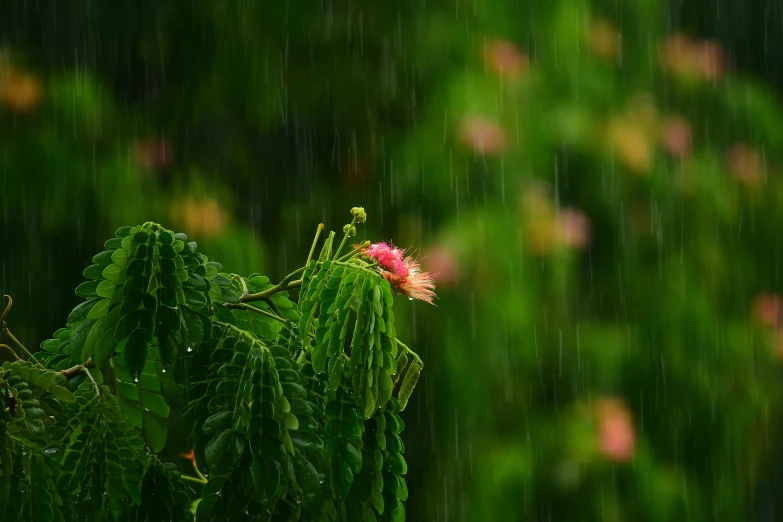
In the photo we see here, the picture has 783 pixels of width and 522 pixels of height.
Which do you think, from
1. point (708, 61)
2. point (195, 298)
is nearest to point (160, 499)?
point (195, 298)

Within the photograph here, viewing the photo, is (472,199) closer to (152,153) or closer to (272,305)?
(152,153)

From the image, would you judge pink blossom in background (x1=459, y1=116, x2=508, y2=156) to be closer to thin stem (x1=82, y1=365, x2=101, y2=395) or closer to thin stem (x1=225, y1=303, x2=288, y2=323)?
thin stem (x1=225, y1=303, x2=288, y2=323)

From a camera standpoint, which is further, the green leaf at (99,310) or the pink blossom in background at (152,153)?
the pink blossom in background at (152,153)

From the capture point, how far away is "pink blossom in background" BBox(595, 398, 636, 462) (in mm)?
3215

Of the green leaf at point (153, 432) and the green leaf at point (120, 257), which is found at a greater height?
the green leaf at point (120, 257)

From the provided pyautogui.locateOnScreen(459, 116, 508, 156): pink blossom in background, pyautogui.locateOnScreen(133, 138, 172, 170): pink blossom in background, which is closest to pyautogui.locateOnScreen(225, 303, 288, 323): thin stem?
pyautogui.locateOnScreen(133, 138, 172, 170): pink blossom in background

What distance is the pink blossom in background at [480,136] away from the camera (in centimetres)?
324

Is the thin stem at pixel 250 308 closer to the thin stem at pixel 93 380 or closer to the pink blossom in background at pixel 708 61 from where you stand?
the thin stem at pixel 93 380

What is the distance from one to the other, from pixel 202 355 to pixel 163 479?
0.43 ft

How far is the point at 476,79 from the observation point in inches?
131

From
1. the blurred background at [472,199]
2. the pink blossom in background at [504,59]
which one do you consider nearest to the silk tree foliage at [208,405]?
the blurred background at [472,199]

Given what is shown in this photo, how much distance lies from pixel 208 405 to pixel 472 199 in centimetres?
218

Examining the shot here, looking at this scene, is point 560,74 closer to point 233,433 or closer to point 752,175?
point 752,175

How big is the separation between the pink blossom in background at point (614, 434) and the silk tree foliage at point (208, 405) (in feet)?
6.90
